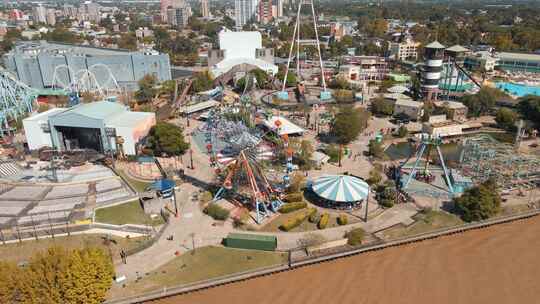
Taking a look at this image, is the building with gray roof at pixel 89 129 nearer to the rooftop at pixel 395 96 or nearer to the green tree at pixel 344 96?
the green tree at pixel 344 96

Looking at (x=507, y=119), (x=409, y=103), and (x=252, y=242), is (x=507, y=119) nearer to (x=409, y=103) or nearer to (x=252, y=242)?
(x=409, y=103)

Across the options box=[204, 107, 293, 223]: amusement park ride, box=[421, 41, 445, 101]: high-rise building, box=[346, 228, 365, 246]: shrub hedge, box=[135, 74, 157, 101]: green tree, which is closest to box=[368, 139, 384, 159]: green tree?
box=[204, 107, 293, 223]: amusement park ride

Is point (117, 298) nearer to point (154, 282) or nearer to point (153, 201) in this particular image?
point (154, 282)

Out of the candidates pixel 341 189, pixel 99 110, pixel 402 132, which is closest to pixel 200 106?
pixel 99 110

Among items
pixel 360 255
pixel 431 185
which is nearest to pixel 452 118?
pixel 431 185

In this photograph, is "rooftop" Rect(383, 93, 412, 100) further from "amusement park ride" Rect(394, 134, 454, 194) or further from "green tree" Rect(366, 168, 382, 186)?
"green tree" Rect(366, 168, 382, 186)

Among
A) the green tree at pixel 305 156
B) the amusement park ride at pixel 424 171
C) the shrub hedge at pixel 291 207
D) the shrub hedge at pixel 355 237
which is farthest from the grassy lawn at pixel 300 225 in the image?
the green tree at pixel 305 156
